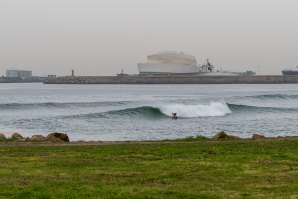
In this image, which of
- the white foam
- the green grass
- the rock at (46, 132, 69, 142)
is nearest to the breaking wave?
the white foam

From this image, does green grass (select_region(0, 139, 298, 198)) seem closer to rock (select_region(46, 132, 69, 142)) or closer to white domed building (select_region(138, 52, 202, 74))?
rock (select_region(46, 132, 69, 142))

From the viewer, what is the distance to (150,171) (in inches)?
411

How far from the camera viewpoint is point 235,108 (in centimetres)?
5519

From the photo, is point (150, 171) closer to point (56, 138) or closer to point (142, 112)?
point (56, 138)

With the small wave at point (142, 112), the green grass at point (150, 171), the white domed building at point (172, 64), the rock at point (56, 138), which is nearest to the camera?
the green grass at point (150, 171)

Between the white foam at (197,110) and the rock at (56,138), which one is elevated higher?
the rock at (56,138)

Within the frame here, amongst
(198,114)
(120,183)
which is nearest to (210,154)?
(120,183)

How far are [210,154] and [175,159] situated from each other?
1.10 metres

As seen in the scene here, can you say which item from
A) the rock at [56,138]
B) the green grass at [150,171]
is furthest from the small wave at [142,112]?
the green grass at [150,171]

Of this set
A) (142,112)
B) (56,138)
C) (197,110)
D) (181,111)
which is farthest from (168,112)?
(56,138)

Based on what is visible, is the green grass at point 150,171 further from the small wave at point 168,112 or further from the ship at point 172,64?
the ship at point 172,64

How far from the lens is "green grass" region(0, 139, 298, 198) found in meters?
8.53

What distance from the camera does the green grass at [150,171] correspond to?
853cm

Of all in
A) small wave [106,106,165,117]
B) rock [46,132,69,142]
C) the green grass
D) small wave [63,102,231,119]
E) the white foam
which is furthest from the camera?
the white foam
